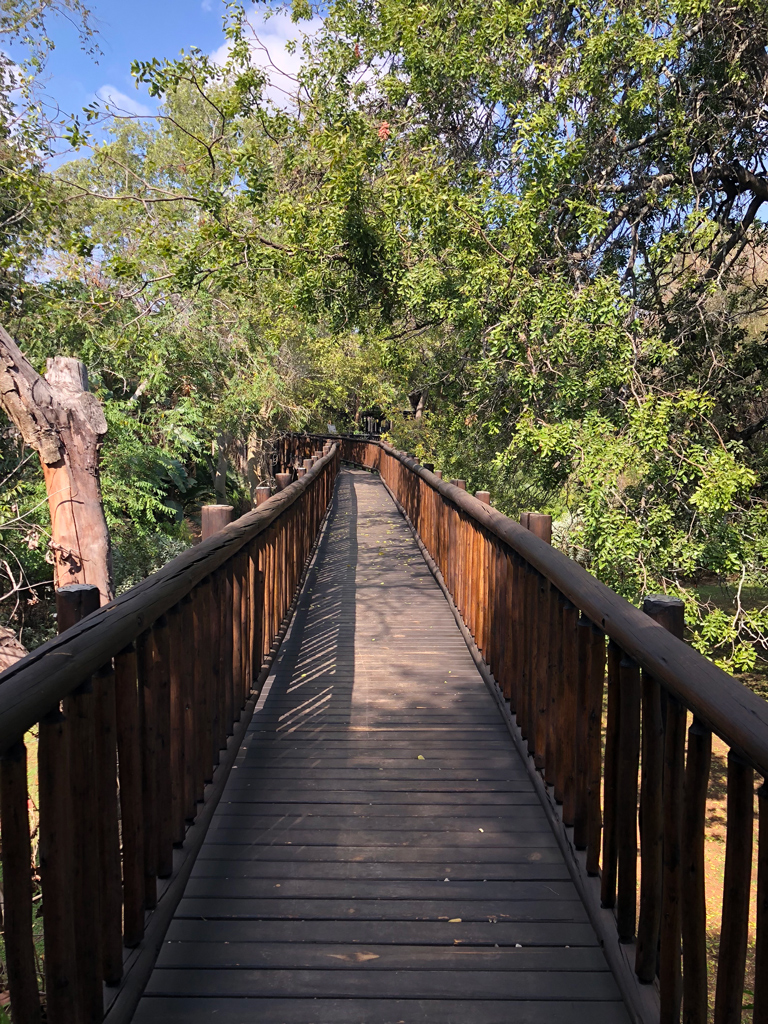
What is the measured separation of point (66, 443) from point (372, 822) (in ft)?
21.5

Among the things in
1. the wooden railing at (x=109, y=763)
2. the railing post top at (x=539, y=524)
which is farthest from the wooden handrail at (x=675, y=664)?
the wooden railing at (x=109, y=763)

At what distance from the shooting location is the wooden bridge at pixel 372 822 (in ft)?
5.56

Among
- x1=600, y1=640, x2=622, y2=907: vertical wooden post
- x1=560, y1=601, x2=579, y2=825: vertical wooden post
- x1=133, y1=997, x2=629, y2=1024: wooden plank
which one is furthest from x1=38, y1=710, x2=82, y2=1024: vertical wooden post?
x1=560, y1=601, x2=579, y2=825: vertical wooden post

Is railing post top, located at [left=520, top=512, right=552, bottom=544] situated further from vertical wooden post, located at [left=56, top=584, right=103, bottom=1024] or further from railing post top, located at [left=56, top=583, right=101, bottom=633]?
vertical wooden post, located at [left=56, top=584, right=103, bottom=1024]

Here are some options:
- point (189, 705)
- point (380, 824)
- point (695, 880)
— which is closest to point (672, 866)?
point (695, 880)

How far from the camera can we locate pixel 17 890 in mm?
1499

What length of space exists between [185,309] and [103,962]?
13.9 meters

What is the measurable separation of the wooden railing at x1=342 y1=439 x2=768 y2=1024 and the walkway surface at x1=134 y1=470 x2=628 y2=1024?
22 centimetres

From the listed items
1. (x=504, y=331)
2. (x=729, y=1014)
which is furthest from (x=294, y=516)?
(x=729, y=1014)

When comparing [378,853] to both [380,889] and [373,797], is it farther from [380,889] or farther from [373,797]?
[373,797]

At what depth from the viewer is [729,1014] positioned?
157cm

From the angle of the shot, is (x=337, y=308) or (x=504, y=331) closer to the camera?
(x=504, y=331)

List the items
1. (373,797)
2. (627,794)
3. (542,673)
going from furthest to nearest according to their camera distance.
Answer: (373,797)
(542,673)
(627,794)

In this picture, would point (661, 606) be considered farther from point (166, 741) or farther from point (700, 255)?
point (700, 255)
